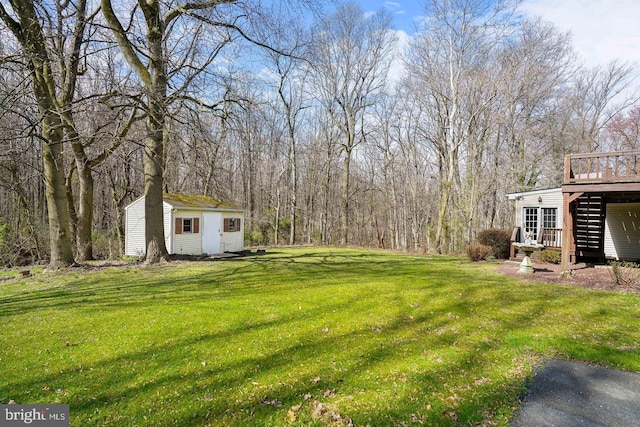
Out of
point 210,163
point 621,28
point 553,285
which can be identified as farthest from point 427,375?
point 621,28

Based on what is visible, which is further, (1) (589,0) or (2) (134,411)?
(1) (589,0)

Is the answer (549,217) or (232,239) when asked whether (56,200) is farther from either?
(549,217)

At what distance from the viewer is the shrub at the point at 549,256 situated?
36.3 feet

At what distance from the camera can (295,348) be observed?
4.11 m

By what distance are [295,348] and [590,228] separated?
1233 centimetres

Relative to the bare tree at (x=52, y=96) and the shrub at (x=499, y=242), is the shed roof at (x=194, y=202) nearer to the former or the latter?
the bare tree at (x=52, y=96)

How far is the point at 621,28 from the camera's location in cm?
1478

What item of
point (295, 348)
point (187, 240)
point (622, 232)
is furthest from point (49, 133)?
point (622, 232)

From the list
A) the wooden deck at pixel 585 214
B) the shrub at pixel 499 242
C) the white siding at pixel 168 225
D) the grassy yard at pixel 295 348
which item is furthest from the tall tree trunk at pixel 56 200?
the shrub at pixel 499 242

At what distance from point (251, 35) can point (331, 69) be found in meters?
13.2

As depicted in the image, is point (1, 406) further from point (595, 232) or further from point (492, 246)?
point (595, 232)

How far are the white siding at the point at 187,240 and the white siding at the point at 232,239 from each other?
1250mm

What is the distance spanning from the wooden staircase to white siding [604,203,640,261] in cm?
48

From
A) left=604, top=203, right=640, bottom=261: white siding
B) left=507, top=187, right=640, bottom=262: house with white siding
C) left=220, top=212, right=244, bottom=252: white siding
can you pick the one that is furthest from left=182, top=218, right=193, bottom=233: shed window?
left=604, top=203, right=640, bottom=261: white siding
